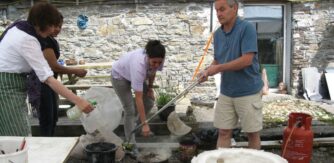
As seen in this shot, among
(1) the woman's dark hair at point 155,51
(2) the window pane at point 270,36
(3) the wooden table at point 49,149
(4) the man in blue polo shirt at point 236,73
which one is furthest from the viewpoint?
(2) the window pane at point 270,36

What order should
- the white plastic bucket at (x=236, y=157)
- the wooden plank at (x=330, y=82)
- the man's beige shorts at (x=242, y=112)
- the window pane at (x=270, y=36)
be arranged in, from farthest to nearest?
1. the window pane at (x=270, y=36)
2. the wooden plank at (x=330, y=82)
3. the man's beige shorts at (x=242, y=112)
4. the white plastic bucket at (x=236, y=157)

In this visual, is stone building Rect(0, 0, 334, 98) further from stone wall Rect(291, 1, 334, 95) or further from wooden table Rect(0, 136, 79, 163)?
wooden table Rect(0, 136, 79, 163)

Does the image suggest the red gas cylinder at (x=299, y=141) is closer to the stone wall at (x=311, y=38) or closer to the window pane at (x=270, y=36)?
the stone wall at (x=311, y=38)

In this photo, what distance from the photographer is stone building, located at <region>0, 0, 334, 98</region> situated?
8242mm

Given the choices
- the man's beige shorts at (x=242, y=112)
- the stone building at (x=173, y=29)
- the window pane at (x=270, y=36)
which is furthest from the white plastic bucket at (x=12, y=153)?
the window pane at (x=270, y=36)

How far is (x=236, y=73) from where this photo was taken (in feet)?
11.4

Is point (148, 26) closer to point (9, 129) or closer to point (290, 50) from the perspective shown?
point (290, 50)

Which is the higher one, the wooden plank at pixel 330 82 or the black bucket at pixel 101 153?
the black bucket at pixel 101 153

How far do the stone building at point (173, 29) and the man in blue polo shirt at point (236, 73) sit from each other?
14.8 ft

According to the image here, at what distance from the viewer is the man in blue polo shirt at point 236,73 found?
10.8 feet

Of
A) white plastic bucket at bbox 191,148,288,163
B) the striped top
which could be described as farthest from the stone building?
white plastic bucket at bbox 191,148,288,163

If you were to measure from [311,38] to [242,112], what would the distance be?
569 cm

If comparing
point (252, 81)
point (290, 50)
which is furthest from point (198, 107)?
point (252, 81)

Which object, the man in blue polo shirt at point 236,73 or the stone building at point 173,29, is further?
the stone building at point 173,29
